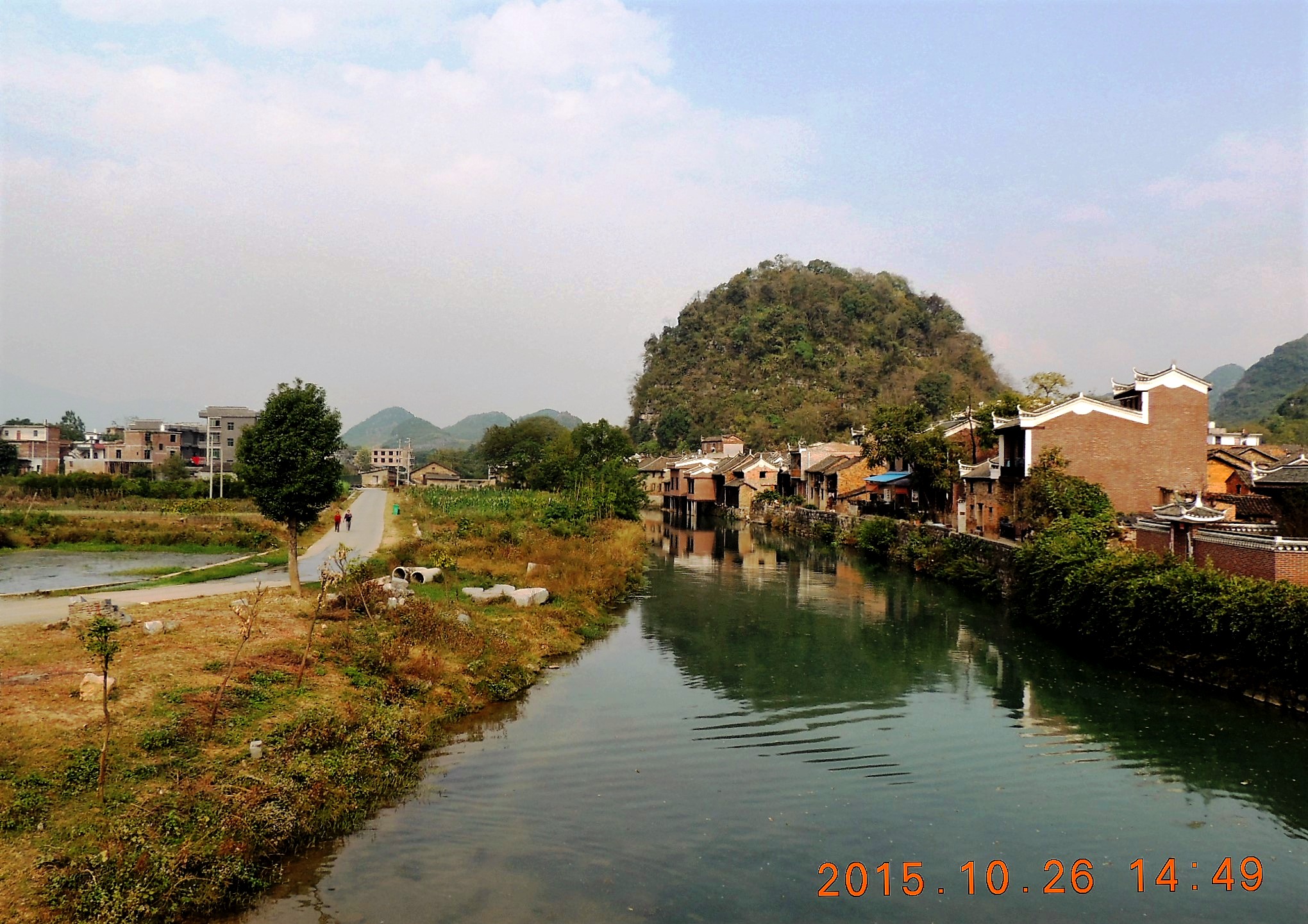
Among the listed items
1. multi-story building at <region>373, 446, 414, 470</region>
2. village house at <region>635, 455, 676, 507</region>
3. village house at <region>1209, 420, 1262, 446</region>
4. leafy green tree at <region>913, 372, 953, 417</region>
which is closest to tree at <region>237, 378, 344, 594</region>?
village house at <region>1209, 420, 1262, 446</region>

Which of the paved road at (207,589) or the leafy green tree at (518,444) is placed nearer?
the paved road at (207,589)

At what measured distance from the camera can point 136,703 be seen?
9.48 m

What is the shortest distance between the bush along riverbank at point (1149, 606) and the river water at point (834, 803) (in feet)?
2.24

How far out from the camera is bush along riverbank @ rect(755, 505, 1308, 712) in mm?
13172

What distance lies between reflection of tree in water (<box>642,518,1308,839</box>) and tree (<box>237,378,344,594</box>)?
8252 mm

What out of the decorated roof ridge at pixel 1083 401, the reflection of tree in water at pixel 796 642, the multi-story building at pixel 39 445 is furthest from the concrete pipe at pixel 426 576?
the multi-story building at pixel 39 445

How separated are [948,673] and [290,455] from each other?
13997mm

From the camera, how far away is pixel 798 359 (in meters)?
96.9

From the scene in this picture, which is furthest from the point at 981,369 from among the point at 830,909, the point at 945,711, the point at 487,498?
the point at 830,909

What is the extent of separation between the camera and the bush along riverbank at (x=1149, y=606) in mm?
13172

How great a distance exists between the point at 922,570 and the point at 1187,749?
58.2 ft

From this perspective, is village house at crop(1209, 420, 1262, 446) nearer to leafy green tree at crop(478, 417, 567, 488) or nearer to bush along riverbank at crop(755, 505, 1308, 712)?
bush along riverbank at crop(755, 505, 1308, 712)

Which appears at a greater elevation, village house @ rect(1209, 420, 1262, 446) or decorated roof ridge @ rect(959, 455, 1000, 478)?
village house @ rect(1209, 420, 1262, 446)

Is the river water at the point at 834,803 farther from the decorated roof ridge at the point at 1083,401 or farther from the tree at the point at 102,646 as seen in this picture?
the decorated roof ridge at the point at 1083,401
